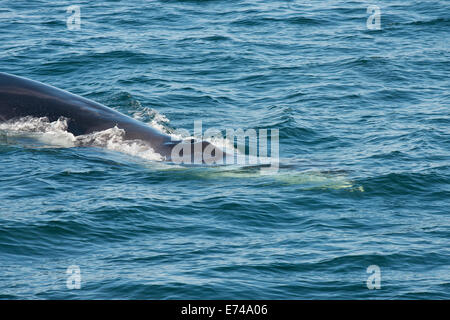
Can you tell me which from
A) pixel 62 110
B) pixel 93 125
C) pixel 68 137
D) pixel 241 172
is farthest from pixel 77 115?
pixel 241 172

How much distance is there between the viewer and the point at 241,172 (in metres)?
19.0

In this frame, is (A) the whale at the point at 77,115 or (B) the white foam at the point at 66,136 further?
(B) the white foam at the point at 66,136

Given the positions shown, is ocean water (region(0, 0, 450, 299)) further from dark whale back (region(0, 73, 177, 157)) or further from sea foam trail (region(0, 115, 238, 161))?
dark whale back (region(0, 73, 177, 157))

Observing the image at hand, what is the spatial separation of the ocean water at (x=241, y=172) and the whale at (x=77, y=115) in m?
0.41

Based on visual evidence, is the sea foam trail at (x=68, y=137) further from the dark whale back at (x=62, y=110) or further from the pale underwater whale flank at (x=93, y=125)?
the dark whale back at (x=62, y=110)

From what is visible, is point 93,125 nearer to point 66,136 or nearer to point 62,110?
point 66,136

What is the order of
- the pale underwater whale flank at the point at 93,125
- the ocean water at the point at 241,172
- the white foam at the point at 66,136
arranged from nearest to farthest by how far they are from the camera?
the ocean water at the point at 241,172, the pale underwater whale flank at the point at 93,125, the white foam at the point at 66,136

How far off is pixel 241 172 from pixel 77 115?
4868mm

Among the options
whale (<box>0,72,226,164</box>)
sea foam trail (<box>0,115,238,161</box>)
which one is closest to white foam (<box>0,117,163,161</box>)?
sea foam trail (<box>0,115,238,161</box>)

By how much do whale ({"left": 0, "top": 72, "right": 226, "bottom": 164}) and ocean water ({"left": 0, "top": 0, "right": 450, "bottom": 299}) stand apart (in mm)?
408

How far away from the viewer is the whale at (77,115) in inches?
781

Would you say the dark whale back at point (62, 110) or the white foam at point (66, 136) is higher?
the dark whale back at point (62, 110)

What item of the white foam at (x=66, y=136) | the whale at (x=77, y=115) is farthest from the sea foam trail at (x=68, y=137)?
the whale at (x=77, y=115)
